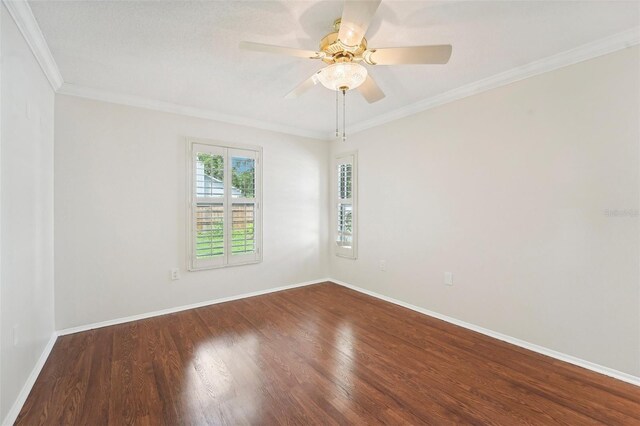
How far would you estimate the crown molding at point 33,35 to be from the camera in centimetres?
167

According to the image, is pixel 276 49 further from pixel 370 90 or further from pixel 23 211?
pixel 23 211

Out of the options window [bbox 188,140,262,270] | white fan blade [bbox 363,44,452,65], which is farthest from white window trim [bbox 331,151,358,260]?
white fan blade [bbox 363,44,452,65]

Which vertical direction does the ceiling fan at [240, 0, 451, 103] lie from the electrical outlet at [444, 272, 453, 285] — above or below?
above

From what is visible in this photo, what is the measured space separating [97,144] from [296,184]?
2.47 metres

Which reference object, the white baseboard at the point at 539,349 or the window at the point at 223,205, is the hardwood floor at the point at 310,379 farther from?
the window at the point at 223,205

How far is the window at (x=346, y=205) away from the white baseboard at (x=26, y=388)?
3.47 meters

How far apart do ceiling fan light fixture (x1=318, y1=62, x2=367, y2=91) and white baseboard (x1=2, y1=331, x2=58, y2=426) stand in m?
2.79

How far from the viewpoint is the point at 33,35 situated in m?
1.93

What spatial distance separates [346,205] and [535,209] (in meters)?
2.52

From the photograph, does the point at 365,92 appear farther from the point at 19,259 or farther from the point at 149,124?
the point at 19,259

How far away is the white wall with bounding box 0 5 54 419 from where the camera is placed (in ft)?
5.34

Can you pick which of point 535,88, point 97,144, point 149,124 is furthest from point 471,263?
point 97,144

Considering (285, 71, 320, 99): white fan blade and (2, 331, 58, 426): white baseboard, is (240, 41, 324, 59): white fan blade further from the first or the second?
(2, 331, 58, 426): white baseboard

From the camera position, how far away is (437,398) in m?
1.85
